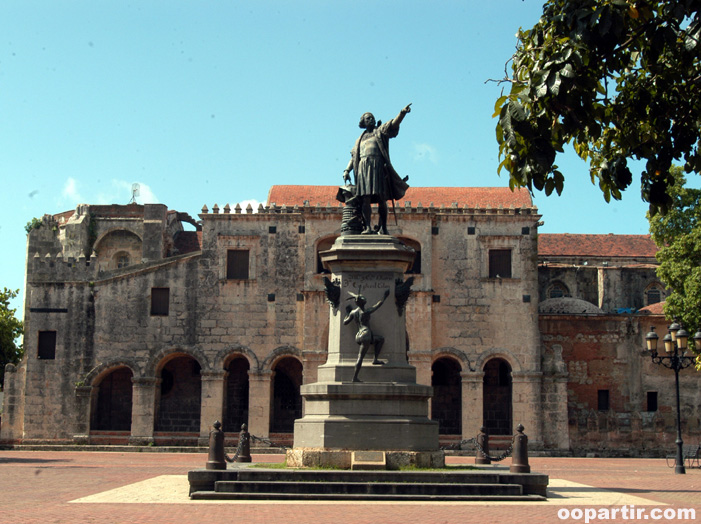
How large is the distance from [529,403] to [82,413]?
→ 1820cm

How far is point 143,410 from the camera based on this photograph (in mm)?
37656

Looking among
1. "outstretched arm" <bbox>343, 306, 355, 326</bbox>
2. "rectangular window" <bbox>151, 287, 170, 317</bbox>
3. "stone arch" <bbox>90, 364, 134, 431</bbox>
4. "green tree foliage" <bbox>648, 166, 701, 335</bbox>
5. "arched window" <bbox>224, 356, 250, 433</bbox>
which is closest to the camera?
"outstretched arm" <bbox>343, 306, 355, 326</bbox>

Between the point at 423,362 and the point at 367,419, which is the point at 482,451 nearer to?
the point at 367,419

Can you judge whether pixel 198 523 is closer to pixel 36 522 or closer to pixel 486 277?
pixel 36 522

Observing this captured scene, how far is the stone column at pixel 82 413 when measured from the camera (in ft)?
122

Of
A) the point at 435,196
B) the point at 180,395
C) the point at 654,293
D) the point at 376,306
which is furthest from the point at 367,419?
the point at 654,293

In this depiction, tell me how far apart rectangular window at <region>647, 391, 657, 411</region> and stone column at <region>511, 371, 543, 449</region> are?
16.9ft

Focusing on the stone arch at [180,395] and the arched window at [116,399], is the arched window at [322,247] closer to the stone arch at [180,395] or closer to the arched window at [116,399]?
the stone arch at [180,395]

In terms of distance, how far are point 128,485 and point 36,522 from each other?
19.0 feet

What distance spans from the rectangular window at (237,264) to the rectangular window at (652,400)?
17.8m

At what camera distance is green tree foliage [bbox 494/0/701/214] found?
6523 millimetres

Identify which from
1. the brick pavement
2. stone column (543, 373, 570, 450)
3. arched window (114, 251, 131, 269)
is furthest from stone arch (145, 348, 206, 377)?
the brick pavement

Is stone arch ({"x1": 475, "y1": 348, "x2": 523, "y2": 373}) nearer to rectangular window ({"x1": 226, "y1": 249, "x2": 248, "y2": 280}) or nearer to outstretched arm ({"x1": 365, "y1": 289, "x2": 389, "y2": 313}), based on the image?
rectangular window ({"x1": 226, "y1": 249, "x2": 248, "y2": 280})

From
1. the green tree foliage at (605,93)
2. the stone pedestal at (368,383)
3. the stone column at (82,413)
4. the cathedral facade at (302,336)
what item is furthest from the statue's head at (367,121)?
the stone column at (82,413)
